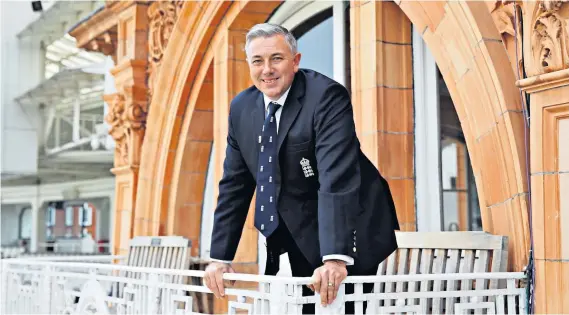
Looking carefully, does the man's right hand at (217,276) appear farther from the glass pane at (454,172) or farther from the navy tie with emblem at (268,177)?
the glass pane at (454,172)

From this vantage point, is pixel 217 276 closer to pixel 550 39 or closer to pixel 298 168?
pixel 298 168

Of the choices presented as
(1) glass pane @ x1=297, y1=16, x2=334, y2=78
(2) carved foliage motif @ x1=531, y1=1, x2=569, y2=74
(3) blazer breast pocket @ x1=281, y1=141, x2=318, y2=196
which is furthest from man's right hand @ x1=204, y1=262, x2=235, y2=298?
(1) glass pane @ x1=297, y1=16, x2=334, y2=78

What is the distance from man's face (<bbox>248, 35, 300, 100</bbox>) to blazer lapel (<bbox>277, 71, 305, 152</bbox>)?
0.05m

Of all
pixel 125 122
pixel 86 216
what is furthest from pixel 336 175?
pixel 86 216

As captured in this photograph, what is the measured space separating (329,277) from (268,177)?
50 centimetres

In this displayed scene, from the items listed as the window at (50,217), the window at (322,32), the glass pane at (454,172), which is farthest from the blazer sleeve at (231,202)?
the window at (50,217)

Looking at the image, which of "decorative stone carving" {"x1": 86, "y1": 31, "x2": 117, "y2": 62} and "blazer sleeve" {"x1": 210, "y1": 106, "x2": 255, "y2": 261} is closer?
"blazer sleeve" {"x1": 210, "y1": 106, "x2": 255, "y2": 261}

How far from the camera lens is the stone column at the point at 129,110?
909cm

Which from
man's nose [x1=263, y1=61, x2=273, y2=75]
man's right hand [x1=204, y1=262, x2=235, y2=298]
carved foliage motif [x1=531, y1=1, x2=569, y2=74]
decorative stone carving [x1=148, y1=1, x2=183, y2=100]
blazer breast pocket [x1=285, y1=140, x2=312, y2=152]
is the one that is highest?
→ decorative stone carving [x1=148, y1=1, x2=183, y2=100]

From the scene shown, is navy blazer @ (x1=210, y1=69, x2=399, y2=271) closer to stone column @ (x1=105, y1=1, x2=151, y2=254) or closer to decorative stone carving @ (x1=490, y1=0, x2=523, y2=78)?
decorative stone carving @ (x1=490, y1=0, x2=523, y2=78)

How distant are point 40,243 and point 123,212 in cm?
2153

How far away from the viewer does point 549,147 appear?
3.97 m

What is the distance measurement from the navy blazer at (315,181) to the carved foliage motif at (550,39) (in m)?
1.28

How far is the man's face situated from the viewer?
10.2ft
